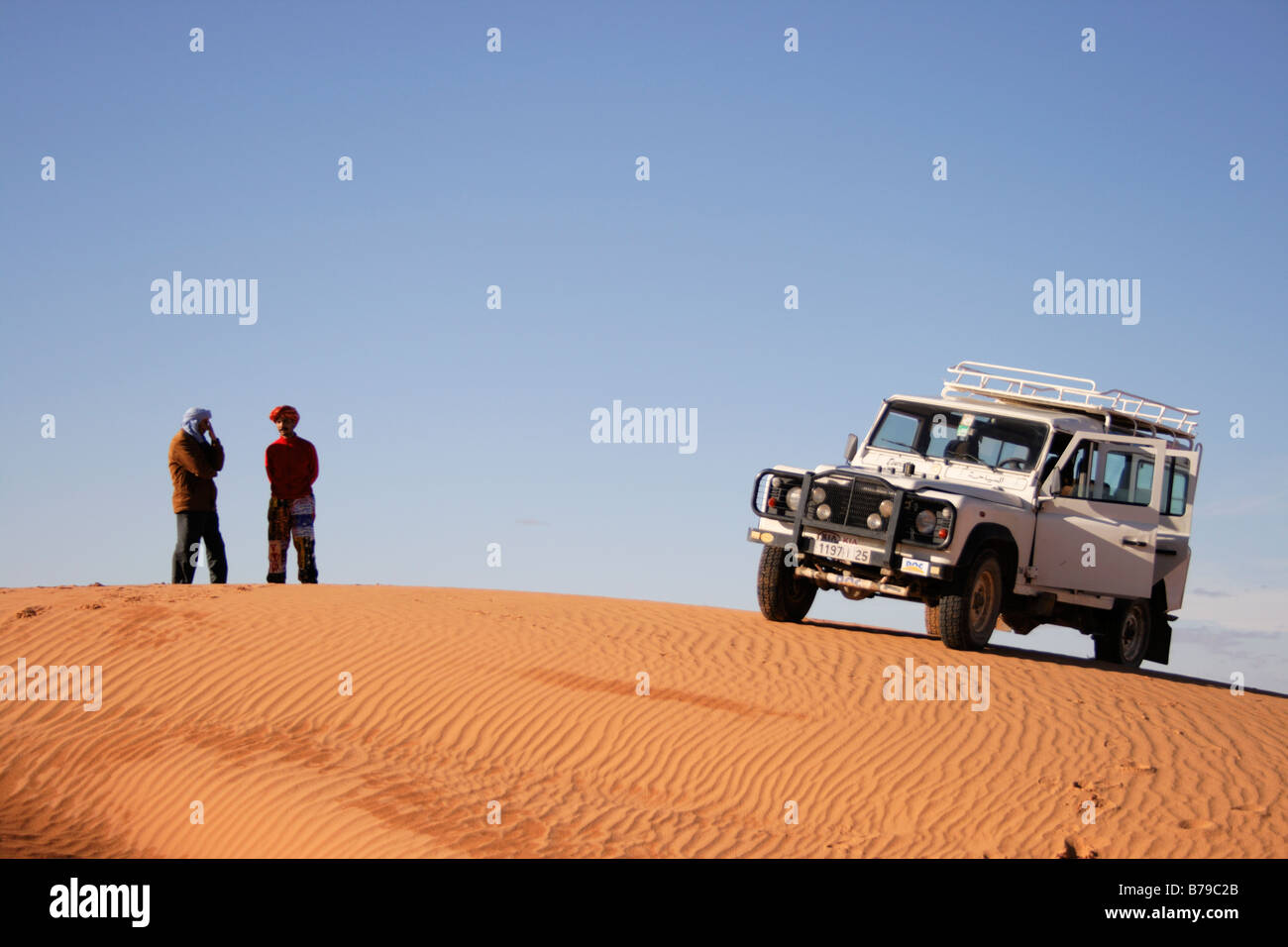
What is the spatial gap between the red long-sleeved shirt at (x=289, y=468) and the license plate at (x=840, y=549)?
6149mm

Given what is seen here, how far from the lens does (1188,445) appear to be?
52.9ft

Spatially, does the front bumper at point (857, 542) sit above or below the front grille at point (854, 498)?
below

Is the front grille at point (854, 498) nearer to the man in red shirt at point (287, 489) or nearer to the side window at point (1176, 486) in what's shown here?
the side window at point (1176, 486)

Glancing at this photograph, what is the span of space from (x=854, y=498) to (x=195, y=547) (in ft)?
25.4

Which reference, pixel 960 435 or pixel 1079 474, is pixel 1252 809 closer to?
pixel 1079 474

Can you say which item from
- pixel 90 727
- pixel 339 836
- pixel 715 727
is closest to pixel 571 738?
pixel 715 727

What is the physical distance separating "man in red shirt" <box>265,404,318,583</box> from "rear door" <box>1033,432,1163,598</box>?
27.4 ft

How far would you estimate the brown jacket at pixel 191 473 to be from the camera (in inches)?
556

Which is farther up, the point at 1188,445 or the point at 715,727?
the point at 1188,445

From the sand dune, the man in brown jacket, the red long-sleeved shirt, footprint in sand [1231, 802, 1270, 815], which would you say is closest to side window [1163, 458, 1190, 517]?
the sand dune

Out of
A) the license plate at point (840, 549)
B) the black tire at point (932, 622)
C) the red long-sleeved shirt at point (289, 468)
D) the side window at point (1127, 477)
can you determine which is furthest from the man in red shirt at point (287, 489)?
the side window at point (1127, 477)
